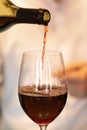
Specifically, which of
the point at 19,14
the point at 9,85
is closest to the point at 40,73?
the point at 19,14

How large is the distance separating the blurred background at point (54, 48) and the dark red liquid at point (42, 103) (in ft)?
0.80

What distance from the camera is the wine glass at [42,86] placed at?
62 centimetres

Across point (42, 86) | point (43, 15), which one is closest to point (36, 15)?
point (43, 15)

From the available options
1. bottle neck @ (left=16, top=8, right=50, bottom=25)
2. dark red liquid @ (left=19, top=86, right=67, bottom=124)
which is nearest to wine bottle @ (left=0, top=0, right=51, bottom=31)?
bottle neck @ (left=16, top=8, right=50, bottom=25)

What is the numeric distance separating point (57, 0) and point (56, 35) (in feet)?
0.29

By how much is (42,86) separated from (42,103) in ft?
0.11

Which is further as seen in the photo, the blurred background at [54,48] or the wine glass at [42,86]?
the blurred background at [54,48]

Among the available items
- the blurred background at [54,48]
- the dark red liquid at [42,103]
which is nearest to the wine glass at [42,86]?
the dark red liquid at [42,103]

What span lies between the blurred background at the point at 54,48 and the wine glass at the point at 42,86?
229 mm

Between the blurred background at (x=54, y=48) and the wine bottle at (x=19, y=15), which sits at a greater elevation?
the wine bottle at (x=19, y=15)

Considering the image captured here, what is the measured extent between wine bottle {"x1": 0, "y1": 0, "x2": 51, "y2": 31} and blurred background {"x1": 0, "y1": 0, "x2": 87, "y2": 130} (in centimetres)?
4

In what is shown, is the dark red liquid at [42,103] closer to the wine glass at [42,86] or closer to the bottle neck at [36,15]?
the wine glass at [42,86]

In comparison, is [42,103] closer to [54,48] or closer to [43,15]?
[43,15]

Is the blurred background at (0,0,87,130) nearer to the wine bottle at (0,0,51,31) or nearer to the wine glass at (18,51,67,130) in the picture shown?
the wine bottle at (0,0,51,31)
